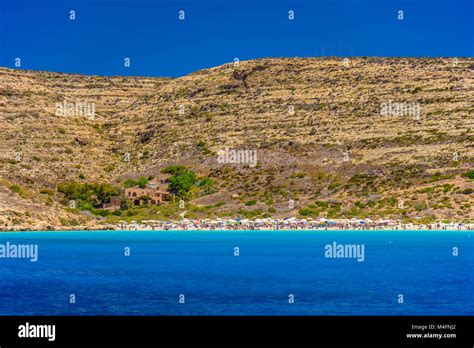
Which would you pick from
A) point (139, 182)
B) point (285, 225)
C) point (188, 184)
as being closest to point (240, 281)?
point (285, 225)

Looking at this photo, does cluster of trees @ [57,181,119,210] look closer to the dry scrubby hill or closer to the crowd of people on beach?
the dry scrubby hill

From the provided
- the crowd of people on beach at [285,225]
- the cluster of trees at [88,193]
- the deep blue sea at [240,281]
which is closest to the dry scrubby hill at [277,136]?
the cluster of trees at [88,193]

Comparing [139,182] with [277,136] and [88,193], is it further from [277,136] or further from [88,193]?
[277,136]

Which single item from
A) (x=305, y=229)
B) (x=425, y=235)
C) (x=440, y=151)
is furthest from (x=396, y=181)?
(x=425, y=235)
